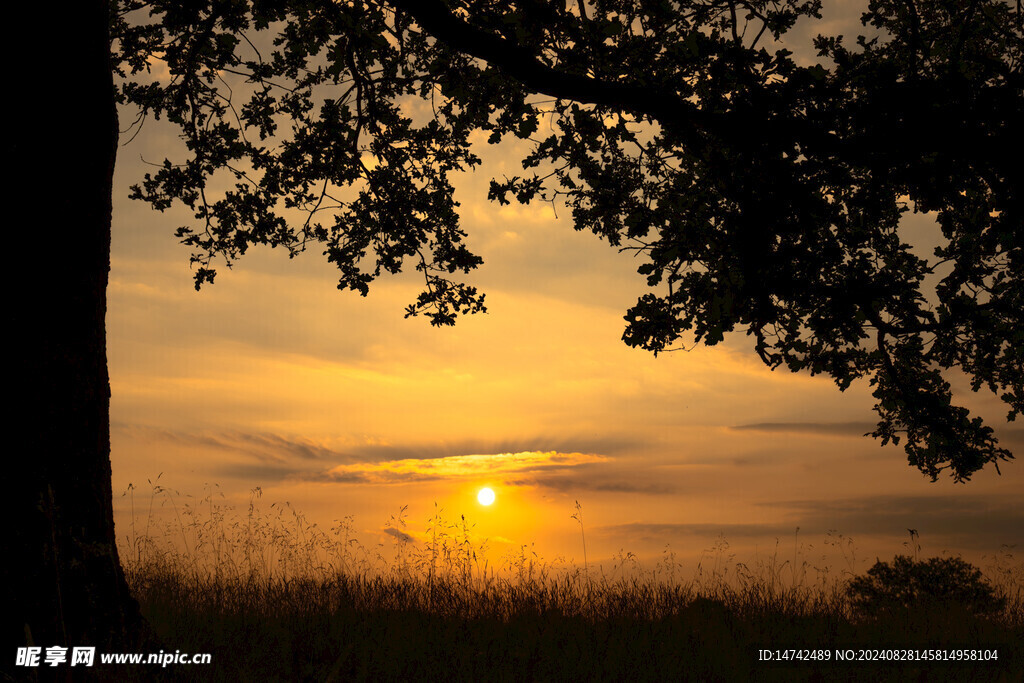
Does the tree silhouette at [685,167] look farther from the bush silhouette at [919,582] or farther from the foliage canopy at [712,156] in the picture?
the bush silhouette at [919,582]

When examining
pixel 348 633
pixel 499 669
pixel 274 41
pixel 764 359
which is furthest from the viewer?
pixel 274 41

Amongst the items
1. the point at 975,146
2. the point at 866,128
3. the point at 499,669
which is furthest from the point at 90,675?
the point at 975,146

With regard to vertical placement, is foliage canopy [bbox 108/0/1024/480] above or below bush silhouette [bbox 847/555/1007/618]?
above

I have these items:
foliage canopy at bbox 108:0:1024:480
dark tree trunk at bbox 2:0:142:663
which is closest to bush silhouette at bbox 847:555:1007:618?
foliage canopy at bbox 108:0:1024:480

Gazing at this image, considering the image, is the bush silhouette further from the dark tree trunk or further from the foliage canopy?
the dark tree trunk

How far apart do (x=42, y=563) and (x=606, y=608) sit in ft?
16.6

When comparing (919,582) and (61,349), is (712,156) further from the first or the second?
(919,582)

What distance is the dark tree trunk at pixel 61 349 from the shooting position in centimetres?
512

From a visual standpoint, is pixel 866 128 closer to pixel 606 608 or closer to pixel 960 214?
pixel 960 214

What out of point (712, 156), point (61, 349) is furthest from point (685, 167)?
point (61, 349)

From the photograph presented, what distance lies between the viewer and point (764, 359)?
5.92m

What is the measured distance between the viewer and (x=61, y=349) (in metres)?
5.46

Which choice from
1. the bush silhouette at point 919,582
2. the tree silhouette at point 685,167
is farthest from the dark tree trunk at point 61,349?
the bush silhouette at point 919,582

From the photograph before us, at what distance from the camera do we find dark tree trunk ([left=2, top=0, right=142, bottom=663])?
16.8 feet
